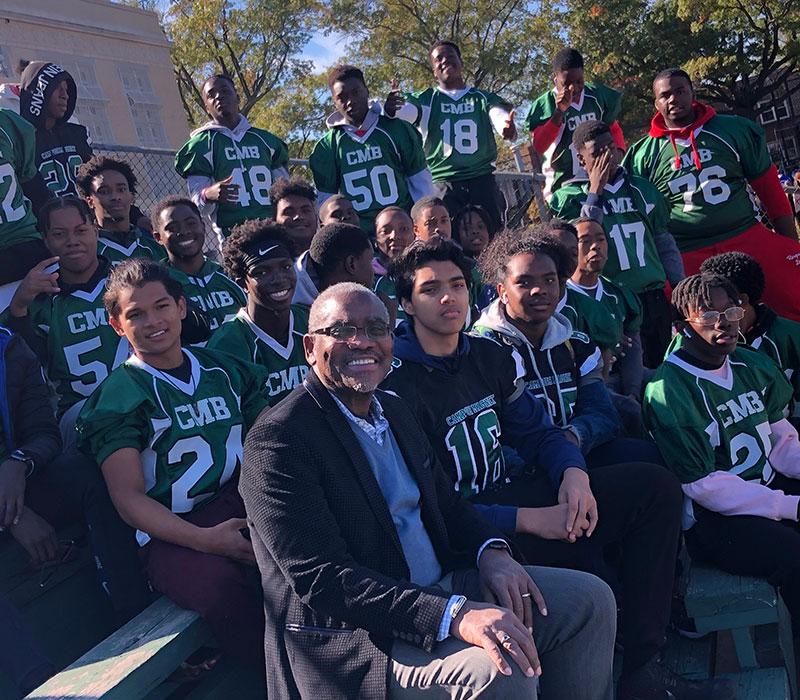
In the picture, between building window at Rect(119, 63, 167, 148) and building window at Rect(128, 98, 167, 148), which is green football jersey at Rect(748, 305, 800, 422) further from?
building window at Rect(128, 98, 167, 148)

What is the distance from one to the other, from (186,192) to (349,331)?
800cm

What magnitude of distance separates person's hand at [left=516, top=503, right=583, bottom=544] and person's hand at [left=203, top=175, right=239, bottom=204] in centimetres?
383

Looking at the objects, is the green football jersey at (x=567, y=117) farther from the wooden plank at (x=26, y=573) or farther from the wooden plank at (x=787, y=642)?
the wooden plank at (x=26, y=573)

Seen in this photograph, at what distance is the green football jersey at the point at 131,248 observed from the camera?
5.18 metres

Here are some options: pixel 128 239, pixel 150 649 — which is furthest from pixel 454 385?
pixel 128 239

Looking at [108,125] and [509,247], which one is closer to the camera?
[509,247]

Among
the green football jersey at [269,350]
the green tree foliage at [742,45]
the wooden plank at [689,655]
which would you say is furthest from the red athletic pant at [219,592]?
the green tree foliage at [742,45]

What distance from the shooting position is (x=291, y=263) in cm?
438

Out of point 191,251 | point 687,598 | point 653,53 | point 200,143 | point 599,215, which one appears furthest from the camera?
point 653,53

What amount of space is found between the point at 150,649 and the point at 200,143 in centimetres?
462

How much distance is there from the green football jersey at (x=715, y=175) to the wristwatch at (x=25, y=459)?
4922mm

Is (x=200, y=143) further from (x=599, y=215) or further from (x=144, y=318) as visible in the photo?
(x=144, y=318)

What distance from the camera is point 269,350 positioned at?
4.18m

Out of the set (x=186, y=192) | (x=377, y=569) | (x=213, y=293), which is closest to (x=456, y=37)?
(x=186, y=192)
